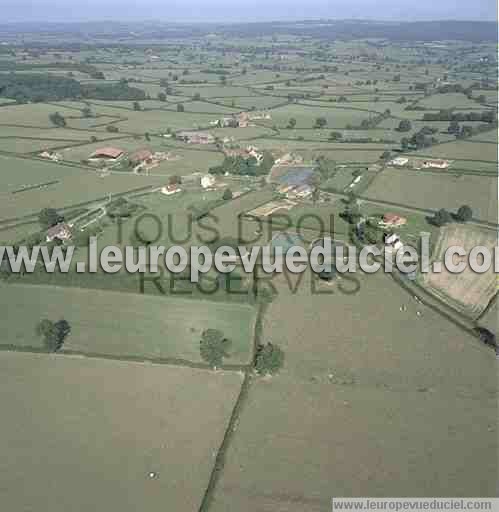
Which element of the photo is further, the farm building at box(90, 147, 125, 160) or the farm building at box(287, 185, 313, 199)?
the farm building at box(90, 147, 125, 160)

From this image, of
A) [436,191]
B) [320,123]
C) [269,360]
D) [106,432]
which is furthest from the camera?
[320,123]

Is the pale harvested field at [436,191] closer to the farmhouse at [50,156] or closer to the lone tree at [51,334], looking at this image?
the lone tree at [51,334]

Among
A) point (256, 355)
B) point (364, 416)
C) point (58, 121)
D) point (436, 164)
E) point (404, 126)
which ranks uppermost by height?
point (58, 121)

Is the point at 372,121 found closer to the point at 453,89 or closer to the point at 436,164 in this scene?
the point at 436,164

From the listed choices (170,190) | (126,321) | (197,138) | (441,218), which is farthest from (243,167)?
(126,321)

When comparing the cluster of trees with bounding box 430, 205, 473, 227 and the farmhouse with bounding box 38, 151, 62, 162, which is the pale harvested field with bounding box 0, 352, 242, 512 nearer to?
the cluster of trees with bounding box 430, 205, 473, 227

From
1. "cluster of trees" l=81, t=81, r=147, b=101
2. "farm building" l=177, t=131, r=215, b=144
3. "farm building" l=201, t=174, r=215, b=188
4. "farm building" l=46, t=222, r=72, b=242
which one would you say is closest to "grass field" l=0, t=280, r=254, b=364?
"farm building" l=46, t=222, r=72, b=242

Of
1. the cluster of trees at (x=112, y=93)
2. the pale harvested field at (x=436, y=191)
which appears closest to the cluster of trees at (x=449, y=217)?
the pale harvested field at (x=436, y=191)

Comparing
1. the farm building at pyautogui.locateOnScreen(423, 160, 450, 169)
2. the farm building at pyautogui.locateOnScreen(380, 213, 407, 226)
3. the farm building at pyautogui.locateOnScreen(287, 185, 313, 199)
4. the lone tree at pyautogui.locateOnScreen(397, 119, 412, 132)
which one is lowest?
the farm building at pyautogui.locateOnScreen(380, 213, 407, 226)
